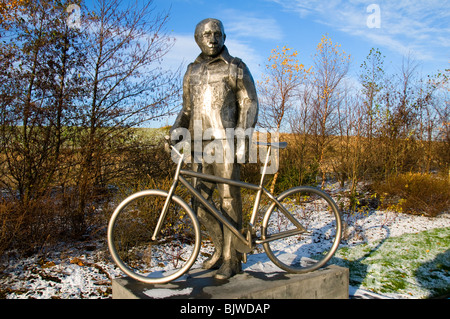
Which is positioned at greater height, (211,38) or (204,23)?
(204,23)

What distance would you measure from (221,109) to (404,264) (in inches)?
140

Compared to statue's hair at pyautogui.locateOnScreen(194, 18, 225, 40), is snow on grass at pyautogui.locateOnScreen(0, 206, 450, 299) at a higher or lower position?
lower

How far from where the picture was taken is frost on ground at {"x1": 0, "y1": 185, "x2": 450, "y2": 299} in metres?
3.92

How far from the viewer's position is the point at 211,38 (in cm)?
322

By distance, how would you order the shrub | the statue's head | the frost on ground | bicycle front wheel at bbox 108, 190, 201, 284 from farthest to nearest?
the shrub → bicycle front wheel at bbox 108, 190, 201, 284 → the frost on ground → the statue's head

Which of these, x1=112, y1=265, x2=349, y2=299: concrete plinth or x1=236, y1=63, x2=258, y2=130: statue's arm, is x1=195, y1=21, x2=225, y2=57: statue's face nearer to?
x1=236, y1=63, x2=258, y2=130: statue's arm

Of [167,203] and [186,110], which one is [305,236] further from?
[167,203]

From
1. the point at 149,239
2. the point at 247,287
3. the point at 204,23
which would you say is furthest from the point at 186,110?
the point at 149,239

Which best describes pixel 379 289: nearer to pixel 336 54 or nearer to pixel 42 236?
pixel 42 236

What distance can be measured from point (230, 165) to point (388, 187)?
253 inches

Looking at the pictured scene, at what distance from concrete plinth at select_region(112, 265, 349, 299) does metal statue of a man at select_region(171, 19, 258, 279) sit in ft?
0.65

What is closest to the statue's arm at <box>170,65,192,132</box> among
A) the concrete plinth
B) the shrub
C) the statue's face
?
the statue's face

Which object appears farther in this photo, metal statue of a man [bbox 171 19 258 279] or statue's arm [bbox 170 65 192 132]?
statue's arm [bbox 170 65 192 132]

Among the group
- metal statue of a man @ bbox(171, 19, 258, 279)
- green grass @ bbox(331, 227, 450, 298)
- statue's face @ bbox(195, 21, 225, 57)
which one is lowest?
green grass @ bbox(331, 227, 450, 298)
